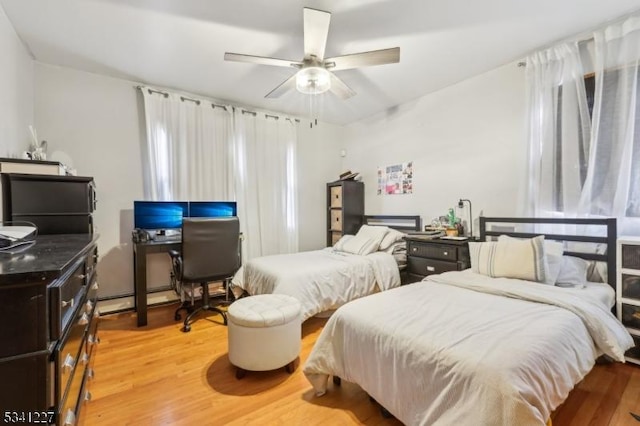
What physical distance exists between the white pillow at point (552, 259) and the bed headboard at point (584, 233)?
0.39 ft

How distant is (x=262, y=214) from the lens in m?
4.01

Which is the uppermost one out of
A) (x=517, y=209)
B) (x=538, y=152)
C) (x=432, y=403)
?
(x=538, y=152)

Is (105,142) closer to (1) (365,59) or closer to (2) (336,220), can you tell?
(1) (365,59)

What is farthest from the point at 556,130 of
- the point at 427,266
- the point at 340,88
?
the point at 340,88

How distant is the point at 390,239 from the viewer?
352cm

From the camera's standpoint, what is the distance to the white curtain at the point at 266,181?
3877 millimetres

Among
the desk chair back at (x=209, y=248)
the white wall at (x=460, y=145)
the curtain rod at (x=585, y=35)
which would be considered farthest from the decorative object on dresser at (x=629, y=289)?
the desk chair back at (x=209, y=248)

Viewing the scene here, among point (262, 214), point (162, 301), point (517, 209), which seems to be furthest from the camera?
point (262, 214)

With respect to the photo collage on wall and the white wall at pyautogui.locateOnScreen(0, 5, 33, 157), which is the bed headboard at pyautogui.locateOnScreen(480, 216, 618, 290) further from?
the white wall at pyautogui.locateOnScreen(0, 5, 33, 157)

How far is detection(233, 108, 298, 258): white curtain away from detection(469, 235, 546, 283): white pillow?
258 centimetres

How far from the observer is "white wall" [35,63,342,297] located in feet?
9.39

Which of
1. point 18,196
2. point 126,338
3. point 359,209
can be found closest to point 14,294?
point 18,196

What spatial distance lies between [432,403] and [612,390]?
1546mm

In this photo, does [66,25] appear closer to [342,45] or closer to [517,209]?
[342,45]
